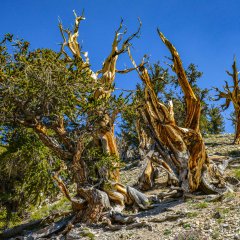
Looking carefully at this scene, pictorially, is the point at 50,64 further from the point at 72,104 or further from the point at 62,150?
the point at 62,150

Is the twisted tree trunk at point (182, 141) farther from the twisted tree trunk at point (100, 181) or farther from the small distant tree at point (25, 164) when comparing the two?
the small distant tree at point (25, 164)

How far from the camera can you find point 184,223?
24.4 ft

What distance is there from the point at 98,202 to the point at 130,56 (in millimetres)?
5157

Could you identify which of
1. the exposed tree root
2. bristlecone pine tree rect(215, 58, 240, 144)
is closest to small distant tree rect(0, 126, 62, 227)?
the exposed tree root

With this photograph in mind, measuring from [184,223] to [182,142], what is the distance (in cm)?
347

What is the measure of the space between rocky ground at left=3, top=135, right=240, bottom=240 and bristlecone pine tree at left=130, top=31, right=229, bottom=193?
2.39ft

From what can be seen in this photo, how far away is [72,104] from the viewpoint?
29.6ft

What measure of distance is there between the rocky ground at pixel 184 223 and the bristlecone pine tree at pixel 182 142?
2.39ft

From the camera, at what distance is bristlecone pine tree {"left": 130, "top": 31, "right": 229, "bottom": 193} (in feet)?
Answer: 33.7

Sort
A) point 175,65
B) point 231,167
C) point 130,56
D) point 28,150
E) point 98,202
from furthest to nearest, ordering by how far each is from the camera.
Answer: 1. point 231,167
2. point 130,56
3. point 175,65
4. point 28,150
5. point 98,202

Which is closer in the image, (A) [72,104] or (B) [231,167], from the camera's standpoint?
(A) [72,104]

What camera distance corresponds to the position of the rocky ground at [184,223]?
665 centimetres

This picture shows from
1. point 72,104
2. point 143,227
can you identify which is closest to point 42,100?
point 72,104

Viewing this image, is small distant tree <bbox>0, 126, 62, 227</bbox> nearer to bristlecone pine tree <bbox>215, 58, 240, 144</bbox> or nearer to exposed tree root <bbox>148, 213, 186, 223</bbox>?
exposed tree root <bbox>148, 213, 186, 223</bbox>
